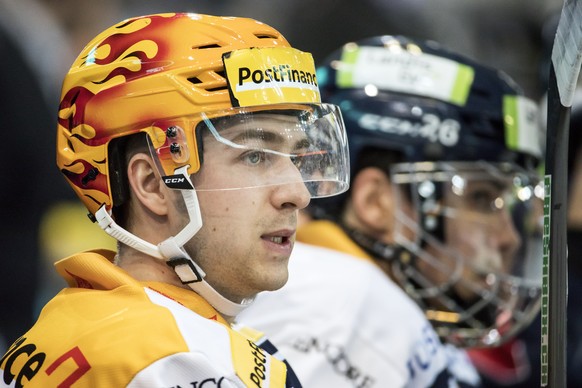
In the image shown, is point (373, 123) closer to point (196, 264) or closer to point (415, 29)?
point (196, 264)

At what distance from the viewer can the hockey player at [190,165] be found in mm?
2420

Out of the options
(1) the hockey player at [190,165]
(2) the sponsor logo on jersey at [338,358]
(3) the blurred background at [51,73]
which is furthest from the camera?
(3) the blurred background at [51,73]

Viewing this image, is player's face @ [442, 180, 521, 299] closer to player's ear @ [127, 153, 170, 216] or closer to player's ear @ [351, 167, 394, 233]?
player's ear @ [351, 167, 394, 233]

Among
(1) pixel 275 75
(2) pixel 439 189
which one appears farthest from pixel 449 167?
(1) pixel 275 75

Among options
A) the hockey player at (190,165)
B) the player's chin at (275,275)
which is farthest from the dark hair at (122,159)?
the player's chin at (275,275)

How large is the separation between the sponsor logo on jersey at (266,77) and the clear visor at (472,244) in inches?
50.3

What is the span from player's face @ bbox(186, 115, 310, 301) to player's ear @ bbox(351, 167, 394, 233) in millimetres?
1303

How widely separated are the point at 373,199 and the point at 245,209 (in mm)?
1390

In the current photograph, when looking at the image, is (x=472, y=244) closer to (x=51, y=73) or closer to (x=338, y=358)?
(x=338, y=358)

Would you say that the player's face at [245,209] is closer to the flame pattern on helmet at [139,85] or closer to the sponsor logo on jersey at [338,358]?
the flame pattern on helmet at [139,85]

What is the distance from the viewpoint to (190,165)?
7.95ft

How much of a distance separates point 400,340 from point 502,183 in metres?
0.82

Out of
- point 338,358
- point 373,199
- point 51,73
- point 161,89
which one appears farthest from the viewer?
point 51,73

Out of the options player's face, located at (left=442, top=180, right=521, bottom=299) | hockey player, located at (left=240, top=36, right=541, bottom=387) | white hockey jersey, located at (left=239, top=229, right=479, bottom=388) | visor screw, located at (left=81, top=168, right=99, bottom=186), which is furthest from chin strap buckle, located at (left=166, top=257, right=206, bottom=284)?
player's face, located at (left=442, top=180, right=521, bottom=299)
